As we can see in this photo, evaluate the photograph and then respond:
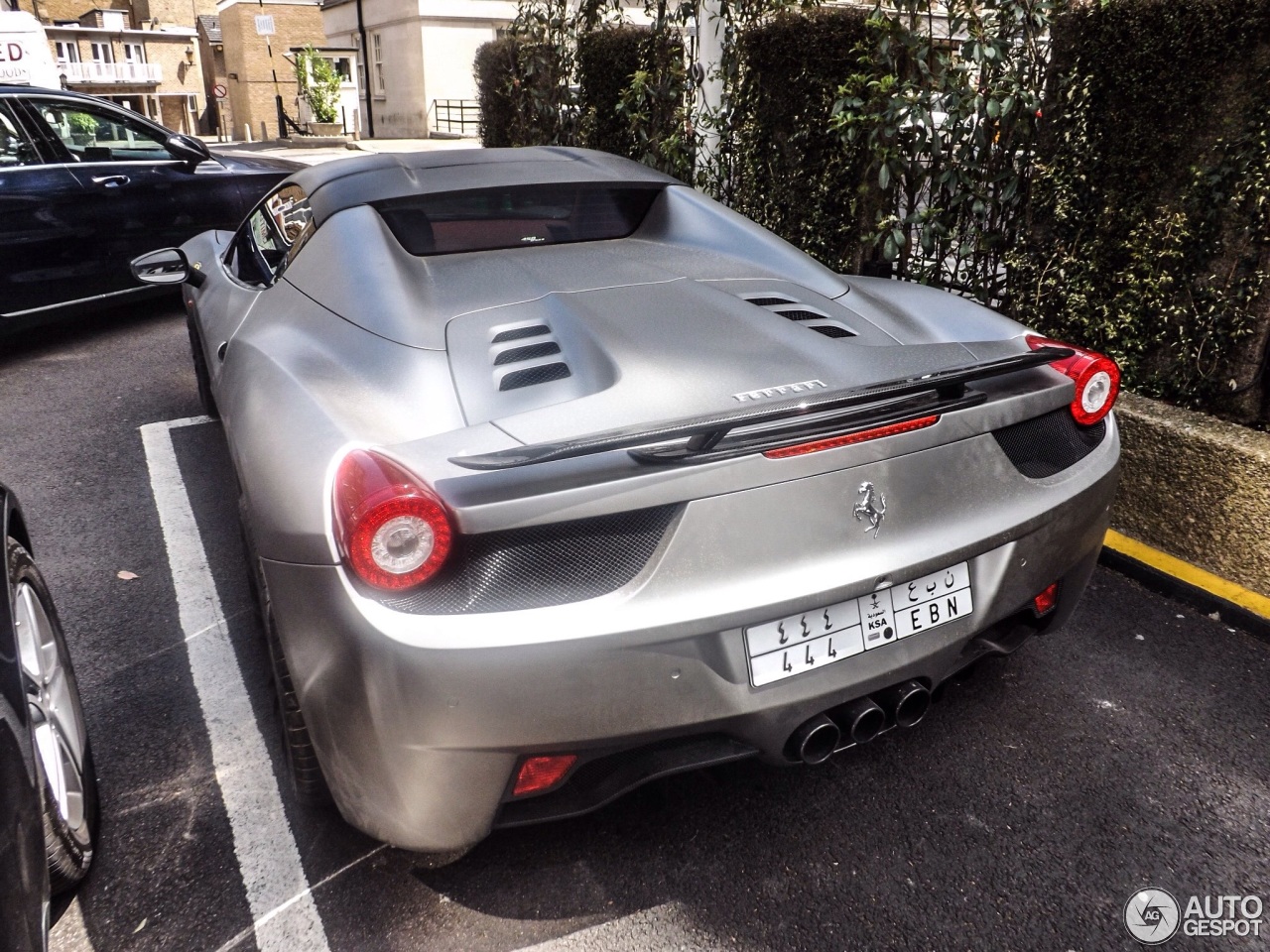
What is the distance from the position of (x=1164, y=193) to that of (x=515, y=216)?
2.57 meters

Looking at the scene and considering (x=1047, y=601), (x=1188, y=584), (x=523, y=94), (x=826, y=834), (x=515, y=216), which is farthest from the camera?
(x=523, y=94)

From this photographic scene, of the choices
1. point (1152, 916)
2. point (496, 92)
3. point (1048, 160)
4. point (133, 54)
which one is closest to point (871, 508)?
point (1152, 916)

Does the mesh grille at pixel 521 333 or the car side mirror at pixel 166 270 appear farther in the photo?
the car side mirror at pixel 166 270

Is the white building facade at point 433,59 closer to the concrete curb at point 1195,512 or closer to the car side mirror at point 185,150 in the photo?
the car side mirror at point 185,150

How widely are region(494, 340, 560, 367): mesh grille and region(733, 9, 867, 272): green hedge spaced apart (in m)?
3.39

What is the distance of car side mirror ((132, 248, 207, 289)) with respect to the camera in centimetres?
381

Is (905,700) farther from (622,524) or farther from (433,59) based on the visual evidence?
(433,59)

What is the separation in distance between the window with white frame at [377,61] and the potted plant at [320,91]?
377 centimetres

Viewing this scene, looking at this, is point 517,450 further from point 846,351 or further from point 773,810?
point 773,810

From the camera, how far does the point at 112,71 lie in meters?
59.8

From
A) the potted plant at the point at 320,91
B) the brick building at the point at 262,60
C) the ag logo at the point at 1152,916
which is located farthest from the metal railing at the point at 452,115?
the ag logo at the point at 1152,916

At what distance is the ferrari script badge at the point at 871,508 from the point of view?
187 centimetres

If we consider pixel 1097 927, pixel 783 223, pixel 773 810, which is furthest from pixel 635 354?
pixel 783 223

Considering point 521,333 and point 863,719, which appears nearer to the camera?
point 863,719
